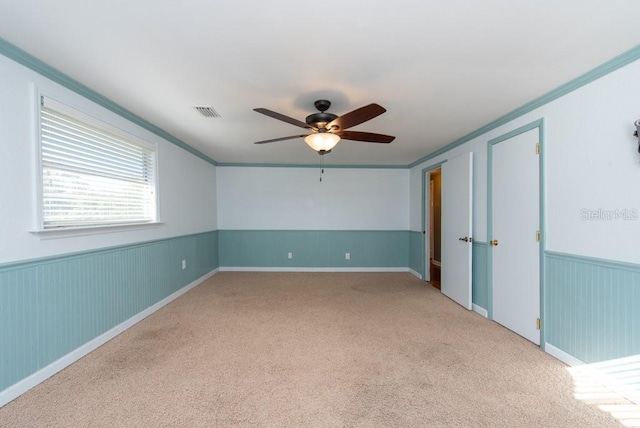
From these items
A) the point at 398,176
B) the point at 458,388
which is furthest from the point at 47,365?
the point at 398,176

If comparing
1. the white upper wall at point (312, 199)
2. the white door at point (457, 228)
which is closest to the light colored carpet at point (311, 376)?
the white door at point (457, 228)

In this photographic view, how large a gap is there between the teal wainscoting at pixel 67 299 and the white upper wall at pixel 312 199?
2.37 m

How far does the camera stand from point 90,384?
2.02m

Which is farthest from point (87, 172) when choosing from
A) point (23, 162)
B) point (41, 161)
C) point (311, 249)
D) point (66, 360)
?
point (311, 249)

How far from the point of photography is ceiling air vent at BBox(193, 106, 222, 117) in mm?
2826

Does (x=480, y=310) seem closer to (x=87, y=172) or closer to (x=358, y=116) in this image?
(x=358, y=116)

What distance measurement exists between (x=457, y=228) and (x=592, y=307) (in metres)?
1.84

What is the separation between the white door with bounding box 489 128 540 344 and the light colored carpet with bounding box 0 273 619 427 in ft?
0.84

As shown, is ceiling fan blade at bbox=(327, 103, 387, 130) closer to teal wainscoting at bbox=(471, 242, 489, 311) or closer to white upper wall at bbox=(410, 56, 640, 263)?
white upper wall at bbox=(410, 56, 640, 263)

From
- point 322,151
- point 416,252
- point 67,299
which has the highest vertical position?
point 322,151

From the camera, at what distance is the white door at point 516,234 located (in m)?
2.66

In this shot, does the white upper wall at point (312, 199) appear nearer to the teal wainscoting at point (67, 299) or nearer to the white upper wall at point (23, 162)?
the teal wainscoting at point (67, 299)

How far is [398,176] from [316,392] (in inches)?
191

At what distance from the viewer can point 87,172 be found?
2498 millimetres
